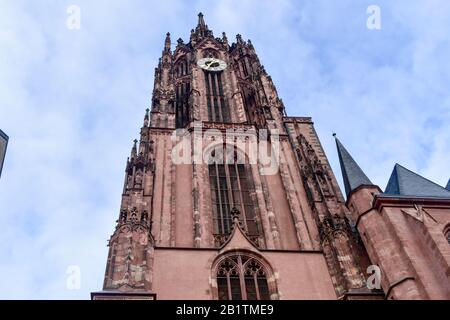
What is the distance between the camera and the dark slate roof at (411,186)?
18.4m

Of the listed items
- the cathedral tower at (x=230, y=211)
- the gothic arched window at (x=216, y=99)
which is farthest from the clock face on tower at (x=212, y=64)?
the cathedral tower at (x=230, y=211)

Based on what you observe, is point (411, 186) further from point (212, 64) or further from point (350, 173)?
point (212, 64)

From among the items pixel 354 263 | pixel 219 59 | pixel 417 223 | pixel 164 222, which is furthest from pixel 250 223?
pixel 219 59

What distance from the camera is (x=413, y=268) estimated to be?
48.3ft

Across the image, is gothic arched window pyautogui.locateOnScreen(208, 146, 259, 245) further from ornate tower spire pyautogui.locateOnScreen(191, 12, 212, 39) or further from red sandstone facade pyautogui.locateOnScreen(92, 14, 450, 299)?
ornate tower spire pyautogui.locateOnScreen(191, 12, 212, 39)

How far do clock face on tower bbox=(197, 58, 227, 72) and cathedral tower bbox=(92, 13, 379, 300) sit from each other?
3612 millimetres

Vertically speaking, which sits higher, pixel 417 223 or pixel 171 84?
pixel 171 84

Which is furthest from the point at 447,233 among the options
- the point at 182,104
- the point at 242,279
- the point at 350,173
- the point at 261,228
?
the point at 182,104

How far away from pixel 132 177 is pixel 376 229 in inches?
365

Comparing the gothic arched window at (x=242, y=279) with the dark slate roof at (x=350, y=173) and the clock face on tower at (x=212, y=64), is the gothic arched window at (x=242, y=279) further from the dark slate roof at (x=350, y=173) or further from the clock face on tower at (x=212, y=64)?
the clock face on tower at (x=212, y=64)

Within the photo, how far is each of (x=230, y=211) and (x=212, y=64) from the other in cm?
1629

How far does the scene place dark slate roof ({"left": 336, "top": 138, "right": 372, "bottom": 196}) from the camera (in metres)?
19.3
